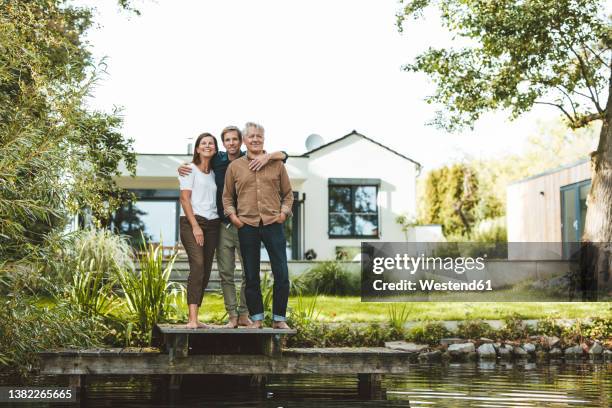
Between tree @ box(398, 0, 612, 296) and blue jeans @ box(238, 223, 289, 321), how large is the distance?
7618 mm

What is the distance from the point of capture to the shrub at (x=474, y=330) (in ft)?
32.3

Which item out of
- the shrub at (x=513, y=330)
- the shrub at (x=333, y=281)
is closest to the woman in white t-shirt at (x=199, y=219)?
the shrub at (x=513, y=330)

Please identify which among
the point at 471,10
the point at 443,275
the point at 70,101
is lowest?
the point at 443,275

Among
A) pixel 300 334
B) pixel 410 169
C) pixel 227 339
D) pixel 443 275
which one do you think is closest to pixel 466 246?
pixel 410 169

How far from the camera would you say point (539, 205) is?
2186 cm

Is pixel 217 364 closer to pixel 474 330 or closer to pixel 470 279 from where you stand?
pixel 474 330

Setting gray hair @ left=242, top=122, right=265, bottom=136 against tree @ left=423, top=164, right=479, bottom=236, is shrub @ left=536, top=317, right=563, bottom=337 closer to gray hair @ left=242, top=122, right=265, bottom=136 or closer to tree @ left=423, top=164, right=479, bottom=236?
gray hair @ left=242, top=122, right=265, bottom=136

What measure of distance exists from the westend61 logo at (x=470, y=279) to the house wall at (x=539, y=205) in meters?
4.03

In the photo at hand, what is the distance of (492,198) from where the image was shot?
3653cm

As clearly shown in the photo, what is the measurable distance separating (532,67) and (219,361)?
9075mm

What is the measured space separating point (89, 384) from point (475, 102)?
8666mm

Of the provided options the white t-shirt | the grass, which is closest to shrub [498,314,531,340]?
the grass

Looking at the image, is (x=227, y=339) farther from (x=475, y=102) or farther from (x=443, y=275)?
(x=443, y=275)

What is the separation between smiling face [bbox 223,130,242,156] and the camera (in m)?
6.33
